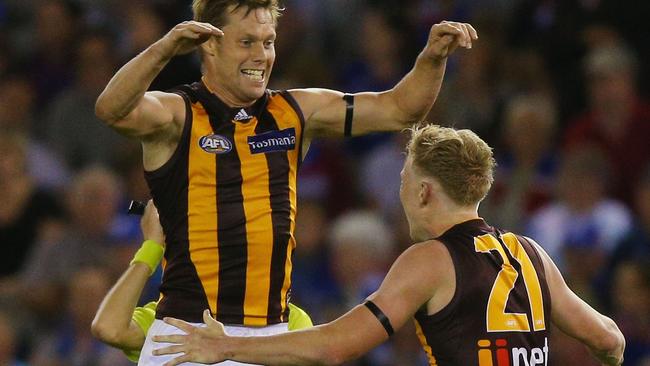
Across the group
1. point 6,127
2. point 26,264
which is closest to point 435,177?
point 26,264

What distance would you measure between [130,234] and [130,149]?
1.17 m

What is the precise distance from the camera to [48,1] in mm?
12281

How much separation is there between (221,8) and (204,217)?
79cm

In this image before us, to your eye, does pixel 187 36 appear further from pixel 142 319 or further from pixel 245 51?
pixel 142 319

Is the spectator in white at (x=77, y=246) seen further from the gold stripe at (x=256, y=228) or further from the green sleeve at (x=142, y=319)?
the gold stripe at (x=256, y=228)

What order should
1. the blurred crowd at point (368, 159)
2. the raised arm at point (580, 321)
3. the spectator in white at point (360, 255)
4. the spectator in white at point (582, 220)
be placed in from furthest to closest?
the spectator in white at point (360, 255) → the blurred crowd at point (368, 159) → the spectator in white at point (582, 220) → the raised arm at point (580, 321)

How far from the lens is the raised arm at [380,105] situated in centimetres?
568

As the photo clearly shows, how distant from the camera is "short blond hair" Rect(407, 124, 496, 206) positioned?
5.20 m

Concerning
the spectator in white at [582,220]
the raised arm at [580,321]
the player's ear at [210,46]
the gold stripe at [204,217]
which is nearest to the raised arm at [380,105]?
the player's ear at [210,46]

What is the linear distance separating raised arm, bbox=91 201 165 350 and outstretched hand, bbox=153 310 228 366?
1.00 m

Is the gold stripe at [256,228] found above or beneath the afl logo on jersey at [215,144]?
beneath

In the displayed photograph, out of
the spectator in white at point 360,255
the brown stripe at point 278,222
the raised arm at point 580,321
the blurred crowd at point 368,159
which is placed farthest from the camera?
the spectator in white at point 360,255

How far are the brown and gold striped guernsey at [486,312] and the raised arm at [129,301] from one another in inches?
51.5

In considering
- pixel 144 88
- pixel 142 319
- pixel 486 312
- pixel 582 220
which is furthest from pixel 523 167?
pixel 144 88
